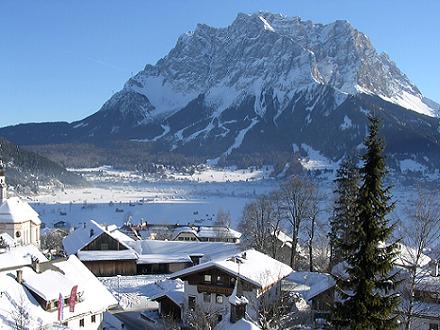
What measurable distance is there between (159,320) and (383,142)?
26.3 metres

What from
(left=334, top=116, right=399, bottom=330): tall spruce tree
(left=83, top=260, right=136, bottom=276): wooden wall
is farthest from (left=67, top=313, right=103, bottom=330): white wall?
(left=83, top=260, right=136, bottom=276): wooden wall

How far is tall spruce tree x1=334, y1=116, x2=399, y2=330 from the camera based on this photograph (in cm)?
1903

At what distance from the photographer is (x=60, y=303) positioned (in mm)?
31969

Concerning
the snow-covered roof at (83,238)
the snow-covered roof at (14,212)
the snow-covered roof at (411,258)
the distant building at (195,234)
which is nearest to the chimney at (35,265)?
the snow-covered roof at (411,258)

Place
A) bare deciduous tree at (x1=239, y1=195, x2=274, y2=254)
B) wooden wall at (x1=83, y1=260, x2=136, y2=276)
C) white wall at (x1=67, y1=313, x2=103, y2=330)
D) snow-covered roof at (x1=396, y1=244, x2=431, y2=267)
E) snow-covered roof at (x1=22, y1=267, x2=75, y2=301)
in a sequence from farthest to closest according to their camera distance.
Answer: bare deciduous tree at (x1=239, y1=195, x2=274, y2=254) → wooden wall at (x1=83, y1=260, x2=136, y2=276) → white wall at (x1=67, y1=313, x2=103, y2=330) → snow-covered roof at (x1=22, y1=267, x2=75, y2=301) → snow-covered roof at (x1=396, y1=244, x2=431, y2=267)

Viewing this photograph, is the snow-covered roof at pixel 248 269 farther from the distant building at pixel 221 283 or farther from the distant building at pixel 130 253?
the distant building at pixel 130 253

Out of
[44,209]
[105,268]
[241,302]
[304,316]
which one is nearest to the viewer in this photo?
[241,302]

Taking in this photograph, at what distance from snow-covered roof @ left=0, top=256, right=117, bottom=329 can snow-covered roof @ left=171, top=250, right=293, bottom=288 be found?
6.40 metres

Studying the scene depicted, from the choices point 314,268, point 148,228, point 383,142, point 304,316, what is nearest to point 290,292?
point 304,316

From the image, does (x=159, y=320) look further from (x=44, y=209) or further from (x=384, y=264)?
(x=44, y=209)

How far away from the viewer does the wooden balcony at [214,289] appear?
127ft

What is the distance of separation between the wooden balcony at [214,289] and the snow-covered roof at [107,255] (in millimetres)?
20733

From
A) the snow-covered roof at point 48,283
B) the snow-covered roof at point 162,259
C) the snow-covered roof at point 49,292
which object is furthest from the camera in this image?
the snow-covered roof at point 162,259

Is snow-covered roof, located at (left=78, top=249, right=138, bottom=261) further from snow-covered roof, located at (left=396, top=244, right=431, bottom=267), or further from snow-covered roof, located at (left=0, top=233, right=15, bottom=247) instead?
snow-covered roof, located at (left=396, top=244, right=431, bottom=267)
